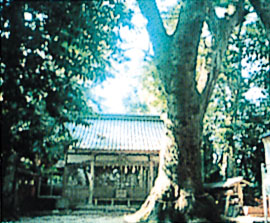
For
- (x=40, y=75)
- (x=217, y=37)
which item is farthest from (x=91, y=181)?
(x=40, y=75)

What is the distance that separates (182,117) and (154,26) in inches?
81.6

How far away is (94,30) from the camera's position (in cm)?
280

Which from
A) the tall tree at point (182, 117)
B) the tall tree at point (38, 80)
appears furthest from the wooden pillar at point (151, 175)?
the tall tree at point (38, 80)

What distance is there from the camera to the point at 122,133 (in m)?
15.3

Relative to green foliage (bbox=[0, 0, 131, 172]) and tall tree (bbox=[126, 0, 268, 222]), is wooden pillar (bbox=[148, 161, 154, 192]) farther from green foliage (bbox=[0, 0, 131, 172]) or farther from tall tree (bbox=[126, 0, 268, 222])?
green foliage (bbox=[0, 0, 131, 172])

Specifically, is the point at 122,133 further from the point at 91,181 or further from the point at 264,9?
the point at 264,9

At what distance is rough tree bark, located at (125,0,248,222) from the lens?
17.4 feet

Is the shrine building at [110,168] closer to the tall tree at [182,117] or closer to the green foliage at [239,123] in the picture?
the green foliage at [239,123]

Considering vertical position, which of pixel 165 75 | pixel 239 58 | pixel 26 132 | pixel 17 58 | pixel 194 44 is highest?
pixel 239 58

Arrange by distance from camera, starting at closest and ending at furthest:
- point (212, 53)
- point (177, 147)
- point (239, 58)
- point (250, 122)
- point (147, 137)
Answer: point (177, 147) < point (212, 53) < point (239, 58) < point (250, 122) < point (147, 137)

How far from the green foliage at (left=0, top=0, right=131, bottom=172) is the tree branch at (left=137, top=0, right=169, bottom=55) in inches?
137

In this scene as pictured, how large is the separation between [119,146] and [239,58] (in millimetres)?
6303

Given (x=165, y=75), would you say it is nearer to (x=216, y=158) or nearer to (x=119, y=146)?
(x=119, y=146)

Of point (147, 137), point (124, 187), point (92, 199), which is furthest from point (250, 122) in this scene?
point (92, 199)
